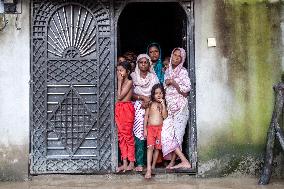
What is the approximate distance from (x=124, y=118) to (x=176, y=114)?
2.75ft

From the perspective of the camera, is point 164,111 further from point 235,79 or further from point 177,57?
point 235,79

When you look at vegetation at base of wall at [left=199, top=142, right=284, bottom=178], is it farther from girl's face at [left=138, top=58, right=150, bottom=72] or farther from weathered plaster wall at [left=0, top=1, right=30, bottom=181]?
weathered plaster wall at [left=0, top=1, right=30, bottom=181]

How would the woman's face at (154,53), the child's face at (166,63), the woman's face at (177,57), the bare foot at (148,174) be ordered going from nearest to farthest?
1. the bare foot at (148,174)
2. the woman's face at (177,57)
3. the woman's face at (154,53)
4. the child's face at (166,63)

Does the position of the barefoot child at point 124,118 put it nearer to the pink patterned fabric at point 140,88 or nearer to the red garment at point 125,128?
the red garment at point 125,128

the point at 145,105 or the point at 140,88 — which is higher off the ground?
the point at 140,88

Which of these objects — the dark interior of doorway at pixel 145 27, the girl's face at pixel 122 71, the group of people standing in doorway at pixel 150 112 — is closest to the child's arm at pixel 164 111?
the group of people standing in doorway at pixel 150 112

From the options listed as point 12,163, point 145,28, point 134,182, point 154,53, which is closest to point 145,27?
point 145,28

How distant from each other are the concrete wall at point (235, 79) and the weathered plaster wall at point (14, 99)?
8.57ft

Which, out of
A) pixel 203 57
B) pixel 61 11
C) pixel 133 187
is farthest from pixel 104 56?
pixel 133 187

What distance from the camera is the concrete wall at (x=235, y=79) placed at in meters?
7.73

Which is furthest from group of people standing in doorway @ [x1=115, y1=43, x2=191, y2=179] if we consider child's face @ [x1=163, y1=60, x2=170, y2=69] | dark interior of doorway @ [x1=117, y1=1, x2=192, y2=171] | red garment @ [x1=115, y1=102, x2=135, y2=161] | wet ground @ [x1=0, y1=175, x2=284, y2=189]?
dark interior of doorway @ [x1=117, y1=1, x2=192, y2=171]

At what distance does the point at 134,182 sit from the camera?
746cm

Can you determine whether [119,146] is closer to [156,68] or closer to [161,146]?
[161,146]

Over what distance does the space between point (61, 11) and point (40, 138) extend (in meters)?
1.95
